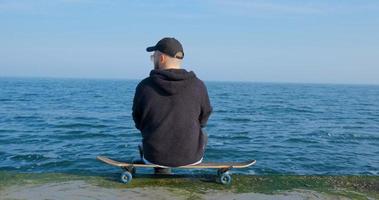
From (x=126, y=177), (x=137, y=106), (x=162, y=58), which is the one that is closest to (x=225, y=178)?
(x=126, y=177)

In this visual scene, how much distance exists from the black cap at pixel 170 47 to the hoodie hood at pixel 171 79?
225 millimetres

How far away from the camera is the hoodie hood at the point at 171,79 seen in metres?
5.91

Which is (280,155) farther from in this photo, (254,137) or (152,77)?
(152,77)

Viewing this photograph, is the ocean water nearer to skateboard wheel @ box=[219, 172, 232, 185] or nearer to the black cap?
skateboard wheel @ box=[219, 172, 232, 185]

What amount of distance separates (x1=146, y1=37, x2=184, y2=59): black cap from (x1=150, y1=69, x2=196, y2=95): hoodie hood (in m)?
0.23

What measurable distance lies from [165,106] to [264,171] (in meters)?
8.61

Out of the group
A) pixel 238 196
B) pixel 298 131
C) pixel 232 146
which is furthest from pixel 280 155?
pixel 238 196

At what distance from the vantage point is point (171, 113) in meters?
6.02

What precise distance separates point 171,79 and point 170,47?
0.42 m

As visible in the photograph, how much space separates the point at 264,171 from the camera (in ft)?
45.7

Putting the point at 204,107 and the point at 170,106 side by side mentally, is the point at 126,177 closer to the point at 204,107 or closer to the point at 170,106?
the point at 170,106

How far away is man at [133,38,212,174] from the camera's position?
5.95 meters

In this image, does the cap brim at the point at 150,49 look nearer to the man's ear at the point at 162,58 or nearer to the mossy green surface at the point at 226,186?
the man's ear at the point at 162,58

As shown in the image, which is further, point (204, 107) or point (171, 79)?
point (204, 107)
